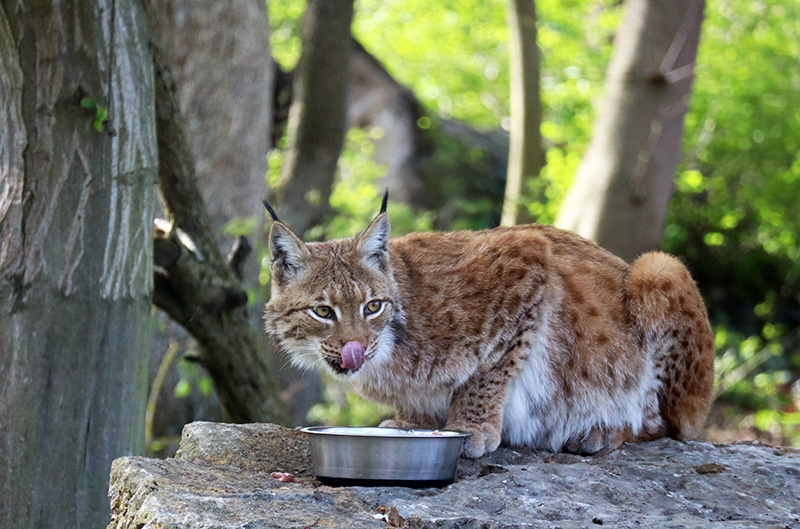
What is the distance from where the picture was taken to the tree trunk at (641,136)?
28.4 feet

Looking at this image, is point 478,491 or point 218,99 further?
point 218,99

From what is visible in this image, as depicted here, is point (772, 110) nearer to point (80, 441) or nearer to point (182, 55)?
point (182, 55)

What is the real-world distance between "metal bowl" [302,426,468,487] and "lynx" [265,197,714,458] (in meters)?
0.61

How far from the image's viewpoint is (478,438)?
423 cm

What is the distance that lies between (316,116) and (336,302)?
5355 millimetres

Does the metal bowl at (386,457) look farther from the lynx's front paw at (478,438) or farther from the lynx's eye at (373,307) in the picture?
the lynx's eye at (373,307)

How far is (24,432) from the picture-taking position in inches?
166

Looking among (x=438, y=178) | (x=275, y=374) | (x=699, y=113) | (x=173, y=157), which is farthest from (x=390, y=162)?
(x=173, y=157)

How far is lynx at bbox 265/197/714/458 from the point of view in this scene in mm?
4383

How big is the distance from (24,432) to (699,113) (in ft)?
33.6

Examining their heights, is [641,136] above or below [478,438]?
above

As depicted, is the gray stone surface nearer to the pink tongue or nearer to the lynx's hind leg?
the lynx's hind leg

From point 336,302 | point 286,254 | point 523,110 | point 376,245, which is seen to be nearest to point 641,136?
point 523,110

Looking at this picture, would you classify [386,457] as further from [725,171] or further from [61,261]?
[725,171]
